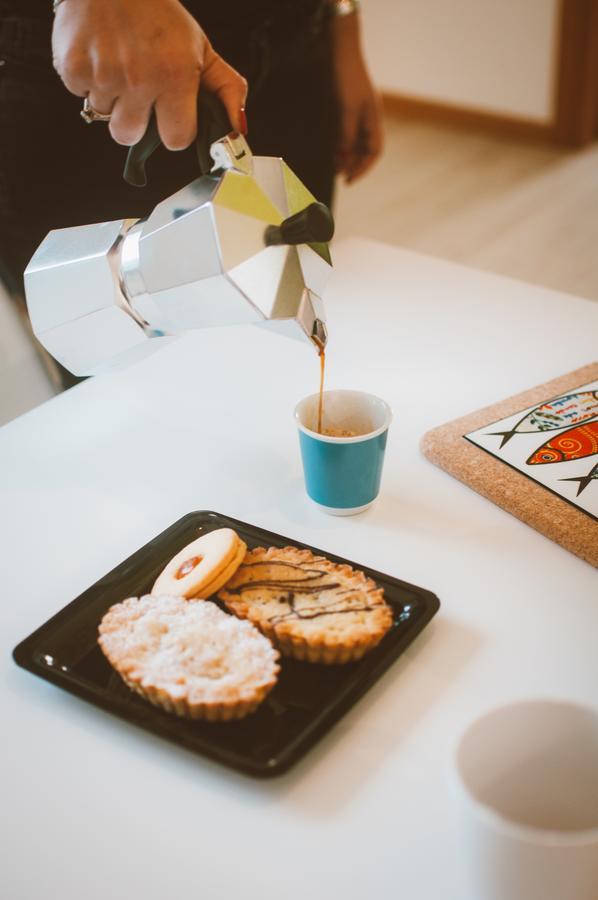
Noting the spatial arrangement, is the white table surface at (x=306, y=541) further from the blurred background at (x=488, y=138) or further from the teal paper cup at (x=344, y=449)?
the blurred background at (x=488, y=138)

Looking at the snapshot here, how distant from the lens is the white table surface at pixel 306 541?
0.55 meters

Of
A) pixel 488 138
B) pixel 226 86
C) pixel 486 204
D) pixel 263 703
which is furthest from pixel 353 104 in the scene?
pixel 488 138

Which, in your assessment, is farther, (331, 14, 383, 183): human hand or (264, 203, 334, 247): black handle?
(331, 14, 383, 183): human hand

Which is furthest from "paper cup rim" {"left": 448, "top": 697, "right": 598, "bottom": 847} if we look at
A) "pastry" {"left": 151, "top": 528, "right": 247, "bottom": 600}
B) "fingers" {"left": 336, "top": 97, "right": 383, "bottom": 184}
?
"fingers" {"left": 336, "top": 97, "right": 383, "bottom": 184}

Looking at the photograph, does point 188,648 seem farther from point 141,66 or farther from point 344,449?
point 141,66

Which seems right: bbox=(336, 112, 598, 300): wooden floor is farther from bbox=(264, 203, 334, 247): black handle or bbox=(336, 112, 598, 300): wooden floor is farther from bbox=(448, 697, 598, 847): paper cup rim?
bbox=(448, 697, 598, 847): paper cup rim

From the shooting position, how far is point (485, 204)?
304 cm

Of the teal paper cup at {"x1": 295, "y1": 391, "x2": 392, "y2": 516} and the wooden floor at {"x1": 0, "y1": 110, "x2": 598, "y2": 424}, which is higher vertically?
the teal paper cup at {"x1": 295, "y1": 391, "x2": 392, "y2": 516}

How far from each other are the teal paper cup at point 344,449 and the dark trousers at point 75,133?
0.56m

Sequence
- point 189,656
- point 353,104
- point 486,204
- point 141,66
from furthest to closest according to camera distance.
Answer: point 486,204 < point 353,104 < point 141,66 < point 189,656

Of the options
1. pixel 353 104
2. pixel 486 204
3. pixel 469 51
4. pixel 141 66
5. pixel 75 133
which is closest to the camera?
pixel 141 66

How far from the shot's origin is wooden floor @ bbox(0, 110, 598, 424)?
2.65 m

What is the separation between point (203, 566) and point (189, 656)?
10 centimetres

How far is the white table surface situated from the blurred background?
1.53 metres
